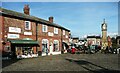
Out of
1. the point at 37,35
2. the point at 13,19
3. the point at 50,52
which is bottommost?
the point at 50,52

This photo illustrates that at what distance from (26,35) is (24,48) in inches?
82.2

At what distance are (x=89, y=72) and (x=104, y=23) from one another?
37.5m

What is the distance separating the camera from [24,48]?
31516mm

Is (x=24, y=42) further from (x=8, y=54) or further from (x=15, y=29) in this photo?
(x=8, y=54)

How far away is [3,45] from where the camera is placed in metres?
27.0

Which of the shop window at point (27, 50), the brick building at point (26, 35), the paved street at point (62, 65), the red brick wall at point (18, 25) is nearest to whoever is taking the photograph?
the paved street at point (62, 65)

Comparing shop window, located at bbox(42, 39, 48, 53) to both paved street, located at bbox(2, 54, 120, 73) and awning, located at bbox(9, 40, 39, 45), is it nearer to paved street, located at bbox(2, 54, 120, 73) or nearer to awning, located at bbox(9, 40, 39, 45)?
awning, located at bbox(9, 40, 39, 45)

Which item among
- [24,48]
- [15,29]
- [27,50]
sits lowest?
[27,50]

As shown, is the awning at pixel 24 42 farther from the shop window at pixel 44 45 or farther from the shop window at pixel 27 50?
the shop window at pixel 44 45

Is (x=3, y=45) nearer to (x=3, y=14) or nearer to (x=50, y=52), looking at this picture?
(x=3, y=14)

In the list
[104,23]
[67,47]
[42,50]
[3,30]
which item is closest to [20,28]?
[3,30]

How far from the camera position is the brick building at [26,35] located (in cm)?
2792

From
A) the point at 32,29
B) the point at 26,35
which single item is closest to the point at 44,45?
the point at 32,29

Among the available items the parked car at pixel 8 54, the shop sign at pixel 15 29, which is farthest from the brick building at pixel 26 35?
the parked car at pixel 8 54
